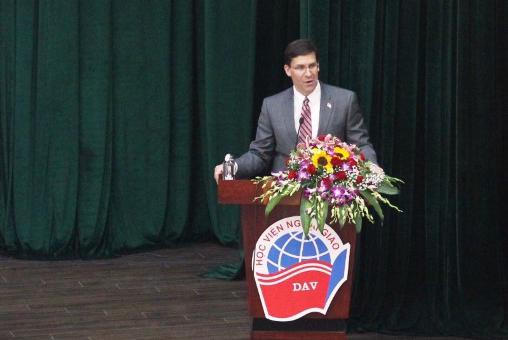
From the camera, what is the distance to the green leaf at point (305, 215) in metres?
4.83

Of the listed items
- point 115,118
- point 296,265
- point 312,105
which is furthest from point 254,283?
point 115,118

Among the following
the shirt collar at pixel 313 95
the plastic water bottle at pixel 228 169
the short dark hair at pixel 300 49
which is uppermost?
the short dark hair at pixel 300 49

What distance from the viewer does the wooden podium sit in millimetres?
4949

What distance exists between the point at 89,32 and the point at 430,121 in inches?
106

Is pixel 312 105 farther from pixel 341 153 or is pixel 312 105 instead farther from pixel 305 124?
pixel 341 153

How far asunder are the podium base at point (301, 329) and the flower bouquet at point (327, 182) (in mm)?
493

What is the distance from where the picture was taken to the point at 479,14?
241 inches

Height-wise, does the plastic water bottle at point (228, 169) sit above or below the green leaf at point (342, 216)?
above

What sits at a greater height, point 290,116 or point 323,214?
point 290,116

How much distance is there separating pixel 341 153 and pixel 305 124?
614mm

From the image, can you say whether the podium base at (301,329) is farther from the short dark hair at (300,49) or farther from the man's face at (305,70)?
the short dark hair at (300,49)

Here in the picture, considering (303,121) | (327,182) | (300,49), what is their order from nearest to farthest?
1. (327,182)
2. (300,49)
3. (303,121)

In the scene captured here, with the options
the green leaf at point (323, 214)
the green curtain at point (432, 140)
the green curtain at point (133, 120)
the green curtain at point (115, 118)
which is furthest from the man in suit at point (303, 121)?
the green curtain at point (115, 118)

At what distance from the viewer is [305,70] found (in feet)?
17.3
